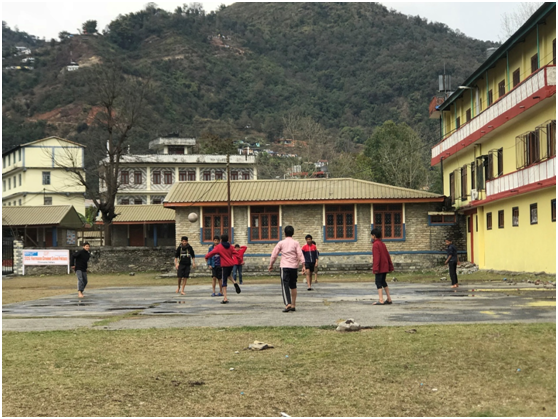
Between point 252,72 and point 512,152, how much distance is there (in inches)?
5674

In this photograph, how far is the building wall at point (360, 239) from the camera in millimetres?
41219

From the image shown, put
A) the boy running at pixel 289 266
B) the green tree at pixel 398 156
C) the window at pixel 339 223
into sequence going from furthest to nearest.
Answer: the green tree at pixel 398 156 → the window at pixel 339 223 → the boy running at pixel 289 266

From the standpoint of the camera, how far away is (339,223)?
138ft

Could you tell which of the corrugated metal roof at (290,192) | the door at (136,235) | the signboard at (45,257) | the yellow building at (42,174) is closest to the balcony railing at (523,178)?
the corrugated metal roof at (290,192)

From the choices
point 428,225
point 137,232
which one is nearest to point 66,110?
point 137,232

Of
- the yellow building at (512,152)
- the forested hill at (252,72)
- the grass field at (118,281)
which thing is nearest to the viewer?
the yellow building at (512,152)

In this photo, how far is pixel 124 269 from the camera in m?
48.7

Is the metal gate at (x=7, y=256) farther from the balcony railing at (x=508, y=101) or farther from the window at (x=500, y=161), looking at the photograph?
the window at (x=500, y=161)

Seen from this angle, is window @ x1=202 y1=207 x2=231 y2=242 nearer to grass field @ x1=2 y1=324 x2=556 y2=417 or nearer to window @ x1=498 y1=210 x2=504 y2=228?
window @ x1=498 y1=210 x2=504 y2=228

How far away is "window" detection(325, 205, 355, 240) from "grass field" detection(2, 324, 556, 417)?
29.9m

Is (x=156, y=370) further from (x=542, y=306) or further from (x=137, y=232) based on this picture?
(x=137, y=232)

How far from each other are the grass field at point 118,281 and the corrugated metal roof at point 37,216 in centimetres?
1023

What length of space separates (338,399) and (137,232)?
61129mm

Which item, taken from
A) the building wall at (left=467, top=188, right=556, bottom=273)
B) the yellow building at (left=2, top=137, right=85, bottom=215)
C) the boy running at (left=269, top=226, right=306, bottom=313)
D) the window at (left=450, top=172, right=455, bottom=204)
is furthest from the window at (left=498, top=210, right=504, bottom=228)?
the yellow building at (left=2, top=137, right=85, bottom=215)
